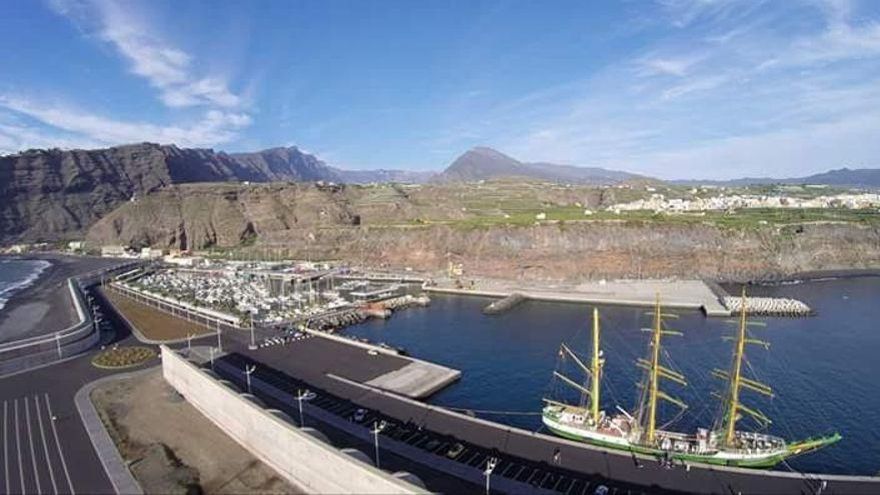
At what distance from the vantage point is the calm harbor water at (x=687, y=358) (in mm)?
41312

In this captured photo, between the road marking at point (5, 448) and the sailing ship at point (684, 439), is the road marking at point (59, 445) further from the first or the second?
the sailing ship at point (684, 439)

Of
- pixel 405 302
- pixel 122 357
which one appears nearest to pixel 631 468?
pixel 122 357

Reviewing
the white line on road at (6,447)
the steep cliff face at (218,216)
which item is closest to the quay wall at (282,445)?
the white line on road at (6,447)

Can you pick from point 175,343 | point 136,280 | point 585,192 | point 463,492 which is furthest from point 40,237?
point 463,492

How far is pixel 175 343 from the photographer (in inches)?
2227

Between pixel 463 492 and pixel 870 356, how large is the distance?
52.7m

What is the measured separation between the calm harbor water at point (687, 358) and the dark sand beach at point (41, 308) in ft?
125

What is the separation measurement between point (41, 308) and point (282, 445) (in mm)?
72158

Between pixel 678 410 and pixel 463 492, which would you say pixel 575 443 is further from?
pixel 678 410

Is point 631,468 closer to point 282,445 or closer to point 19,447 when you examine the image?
point 282,445

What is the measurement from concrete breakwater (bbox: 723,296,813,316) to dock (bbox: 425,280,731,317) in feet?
5.49

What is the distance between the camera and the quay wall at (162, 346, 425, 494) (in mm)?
24203

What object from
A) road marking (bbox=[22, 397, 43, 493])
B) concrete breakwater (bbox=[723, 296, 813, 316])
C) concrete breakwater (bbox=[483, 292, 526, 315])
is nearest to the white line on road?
road marking (bbox=[22, 397, 43, 493])

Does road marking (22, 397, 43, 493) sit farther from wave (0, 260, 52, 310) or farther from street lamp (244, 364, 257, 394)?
wave (0, 260, 52, 310)
